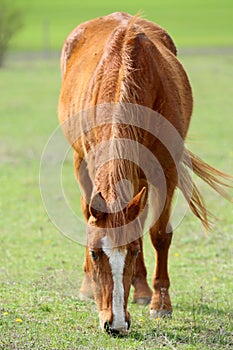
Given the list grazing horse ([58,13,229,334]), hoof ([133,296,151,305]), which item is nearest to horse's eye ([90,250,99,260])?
grazing horse ([58,13,229,334])

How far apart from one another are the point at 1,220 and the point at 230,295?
11.7 feet

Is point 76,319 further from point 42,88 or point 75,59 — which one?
point 42,88

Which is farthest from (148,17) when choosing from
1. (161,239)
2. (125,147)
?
(125,147)

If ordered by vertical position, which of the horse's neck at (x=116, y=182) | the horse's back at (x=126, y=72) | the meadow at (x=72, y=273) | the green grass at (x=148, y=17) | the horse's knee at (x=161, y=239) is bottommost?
the green grass at (x=148, y=17)

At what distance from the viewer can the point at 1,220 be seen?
28.3 feet

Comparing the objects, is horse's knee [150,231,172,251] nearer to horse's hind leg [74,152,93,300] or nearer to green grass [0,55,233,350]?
green grass [0,55,233,350]

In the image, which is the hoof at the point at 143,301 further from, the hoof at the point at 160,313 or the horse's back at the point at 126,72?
the horse's back at the point at 126,72

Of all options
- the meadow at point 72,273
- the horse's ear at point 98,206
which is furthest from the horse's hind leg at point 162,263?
the horse's ear at point 98,206

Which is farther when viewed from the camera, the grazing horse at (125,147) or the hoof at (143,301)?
the hoof at (143,301)

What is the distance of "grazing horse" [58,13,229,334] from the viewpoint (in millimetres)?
4301

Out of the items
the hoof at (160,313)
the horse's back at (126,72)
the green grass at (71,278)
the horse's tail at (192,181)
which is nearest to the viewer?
the green grass at (71,278)

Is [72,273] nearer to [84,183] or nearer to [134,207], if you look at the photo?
[84,183]

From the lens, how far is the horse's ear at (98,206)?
4250mm

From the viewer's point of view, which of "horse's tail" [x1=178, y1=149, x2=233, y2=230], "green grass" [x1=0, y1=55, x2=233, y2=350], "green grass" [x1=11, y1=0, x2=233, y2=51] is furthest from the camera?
"green grass" [x1=11, y1=0, x2=233, y2=51]
